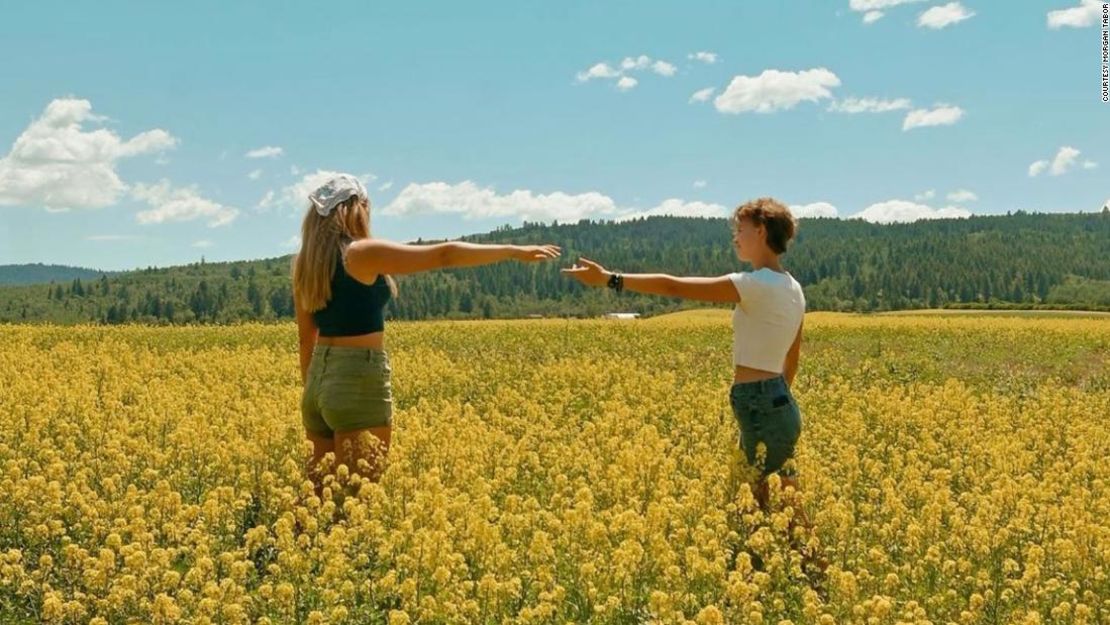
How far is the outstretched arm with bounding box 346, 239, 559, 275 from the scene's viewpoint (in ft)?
18.2

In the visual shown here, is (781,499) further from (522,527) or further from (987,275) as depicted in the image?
(987,275)

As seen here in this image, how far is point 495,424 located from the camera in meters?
11.4

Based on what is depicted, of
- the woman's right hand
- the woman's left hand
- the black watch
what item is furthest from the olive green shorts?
the black watch

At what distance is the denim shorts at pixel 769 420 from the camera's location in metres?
6.03

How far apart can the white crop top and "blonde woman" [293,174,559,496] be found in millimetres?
1262

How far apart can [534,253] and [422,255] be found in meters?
0.70

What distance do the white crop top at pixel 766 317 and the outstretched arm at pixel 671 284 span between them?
0.09 metres

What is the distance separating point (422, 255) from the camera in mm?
5562

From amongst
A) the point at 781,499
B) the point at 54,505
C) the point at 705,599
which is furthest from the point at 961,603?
the point at 54,505

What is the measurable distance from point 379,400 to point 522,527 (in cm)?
127

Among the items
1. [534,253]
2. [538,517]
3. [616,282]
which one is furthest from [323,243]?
[538,517]

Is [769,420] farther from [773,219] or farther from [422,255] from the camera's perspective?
[422,255]

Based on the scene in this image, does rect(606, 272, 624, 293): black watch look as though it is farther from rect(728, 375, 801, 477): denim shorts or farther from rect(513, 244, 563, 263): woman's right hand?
rect(728, 375, 801, 477): denim shorts

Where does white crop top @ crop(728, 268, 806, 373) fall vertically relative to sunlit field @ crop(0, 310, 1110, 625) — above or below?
above
